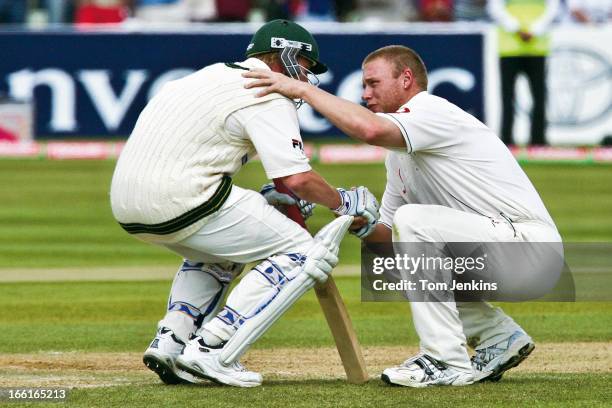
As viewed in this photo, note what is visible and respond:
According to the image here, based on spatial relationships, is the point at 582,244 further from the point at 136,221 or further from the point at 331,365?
the point at 136,221

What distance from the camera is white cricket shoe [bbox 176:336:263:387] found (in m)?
6.36

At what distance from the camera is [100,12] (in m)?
21.5

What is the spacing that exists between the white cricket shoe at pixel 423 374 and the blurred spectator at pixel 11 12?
16.6 meters

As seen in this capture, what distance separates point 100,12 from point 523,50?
657cm

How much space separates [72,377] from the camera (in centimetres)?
686

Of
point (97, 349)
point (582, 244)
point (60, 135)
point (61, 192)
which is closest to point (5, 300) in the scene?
point (97, 349)

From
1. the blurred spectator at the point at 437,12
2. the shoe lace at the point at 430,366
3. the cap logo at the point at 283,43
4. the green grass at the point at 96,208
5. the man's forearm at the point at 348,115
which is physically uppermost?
the cap logo at the point at 283,43

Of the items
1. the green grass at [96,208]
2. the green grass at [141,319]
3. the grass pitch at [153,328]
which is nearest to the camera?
the grass pitch at [153,328]

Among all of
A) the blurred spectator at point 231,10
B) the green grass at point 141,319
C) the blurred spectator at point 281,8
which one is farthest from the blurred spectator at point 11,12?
the green grass at point 141,319

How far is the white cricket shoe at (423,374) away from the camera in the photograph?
6.35m

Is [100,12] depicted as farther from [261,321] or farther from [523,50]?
[261,321]

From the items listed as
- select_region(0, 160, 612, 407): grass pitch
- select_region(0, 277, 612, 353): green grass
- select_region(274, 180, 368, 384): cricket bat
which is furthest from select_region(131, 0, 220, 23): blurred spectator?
select_region(274, 180, 368, 384): cricket bat

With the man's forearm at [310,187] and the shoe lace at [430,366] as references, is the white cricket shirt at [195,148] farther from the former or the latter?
the shoe lace at [430,366]

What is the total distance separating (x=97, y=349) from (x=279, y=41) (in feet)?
7.73
